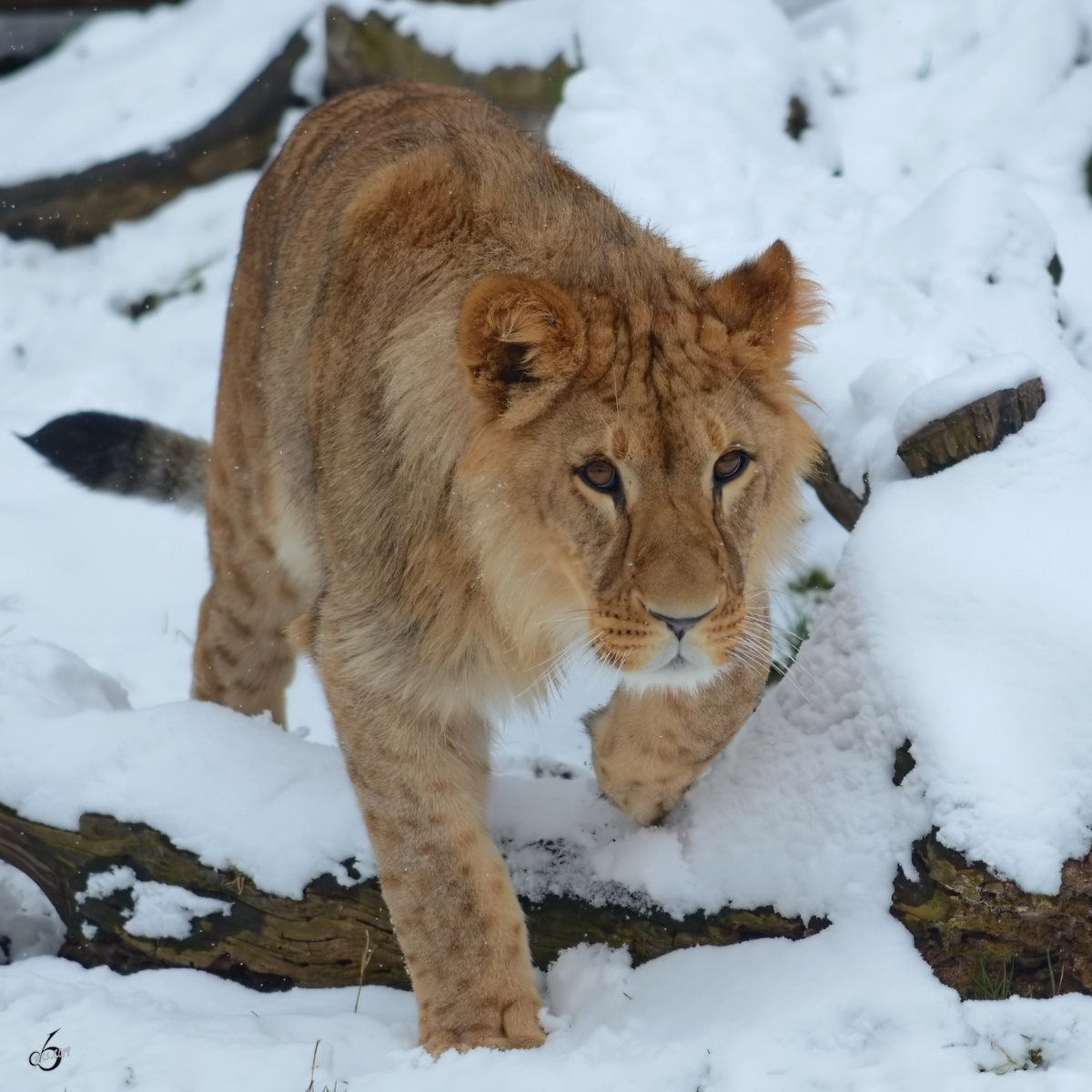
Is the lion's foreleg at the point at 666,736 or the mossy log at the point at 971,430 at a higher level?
the mossy log at the point at 971,430

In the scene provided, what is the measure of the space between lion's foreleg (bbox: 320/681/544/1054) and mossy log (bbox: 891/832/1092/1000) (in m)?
0.76

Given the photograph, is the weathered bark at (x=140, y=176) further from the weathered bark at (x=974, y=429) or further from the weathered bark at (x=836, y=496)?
the weathered bark at (x=974, y=429)

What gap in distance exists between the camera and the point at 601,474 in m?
2.38

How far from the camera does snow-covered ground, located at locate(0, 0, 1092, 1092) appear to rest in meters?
2.37

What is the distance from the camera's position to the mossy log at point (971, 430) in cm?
302

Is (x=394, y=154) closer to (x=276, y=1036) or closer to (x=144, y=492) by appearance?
(x=144, y=492)

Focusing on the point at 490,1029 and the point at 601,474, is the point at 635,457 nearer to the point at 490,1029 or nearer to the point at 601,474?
the point at 601,474

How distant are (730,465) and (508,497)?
40cm

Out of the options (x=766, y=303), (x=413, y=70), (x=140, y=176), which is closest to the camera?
(x=766, y=303)

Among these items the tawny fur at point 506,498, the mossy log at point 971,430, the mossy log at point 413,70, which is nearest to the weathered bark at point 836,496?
the mossy log at point 971,430

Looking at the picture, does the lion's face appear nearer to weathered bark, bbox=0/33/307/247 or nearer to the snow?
the snow

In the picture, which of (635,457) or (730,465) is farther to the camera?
(730,465)

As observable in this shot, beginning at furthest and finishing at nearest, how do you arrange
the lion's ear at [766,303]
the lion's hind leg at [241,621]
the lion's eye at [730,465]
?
the lion's hind leg at [241,621], the lion's ear at [766,303], the lion's eye at [730,465]

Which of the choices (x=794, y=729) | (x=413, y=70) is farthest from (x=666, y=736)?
(x=413, y=70)
